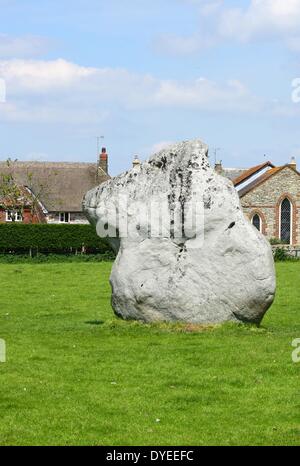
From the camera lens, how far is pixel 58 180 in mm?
74250

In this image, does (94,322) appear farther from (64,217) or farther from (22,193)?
(64,217)

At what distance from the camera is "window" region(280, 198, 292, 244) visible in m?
70.3

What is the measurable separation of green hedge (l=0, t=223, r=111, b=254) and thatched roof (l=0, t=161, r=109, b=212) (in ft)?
67.3

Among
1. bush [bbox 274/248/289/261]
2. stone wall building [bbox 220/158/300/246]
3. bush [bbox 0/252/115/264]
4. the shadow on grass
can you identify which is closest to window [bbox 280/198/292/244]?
stone wall building [bbox 220/158/300/246]

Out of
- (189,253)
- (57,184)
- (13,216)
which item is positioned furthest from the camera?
(57,184)

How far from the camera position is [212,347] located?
14719 millimetres

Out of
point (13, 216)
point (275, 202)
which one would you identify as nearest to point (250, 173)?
point (275, 202)

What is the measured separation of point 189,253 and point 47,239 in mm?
32588

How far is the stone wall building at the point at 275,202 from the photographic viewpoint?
6850 cm

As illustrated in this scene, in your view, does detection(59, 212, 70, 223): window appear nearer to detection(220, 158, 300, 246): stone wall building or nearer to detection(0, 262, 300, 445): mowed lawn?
detection(220, 158, 300, 246): stone wall building

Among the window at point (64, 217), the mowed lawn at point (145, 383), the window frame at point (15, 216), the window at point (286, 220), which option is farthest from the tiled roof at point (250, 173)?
the mowed lawn at point (145, 383)

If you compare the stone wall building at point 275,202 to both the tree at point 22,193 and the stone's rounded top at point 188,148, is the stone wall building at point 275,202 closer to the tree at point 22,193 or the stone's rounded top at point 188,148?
the tree at point 22,193

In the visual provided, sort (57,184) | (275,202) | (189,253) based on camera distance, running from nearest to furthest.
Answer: (189,253), (275,202), (57,184)

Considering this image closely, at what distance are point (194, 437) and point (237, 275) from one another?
7.14 m
